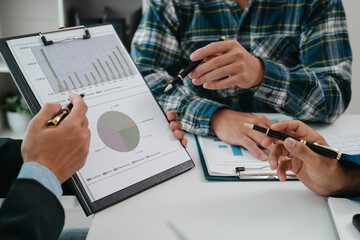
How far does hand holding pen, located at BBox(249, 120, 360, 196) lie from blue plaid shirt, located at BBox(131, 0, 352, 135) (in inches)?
11.8

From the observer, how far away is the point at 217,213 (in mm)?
526

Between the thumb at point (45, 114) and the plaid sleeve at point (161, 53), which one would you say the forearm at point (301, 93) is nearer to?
the plaid sleeve at point (161, 53)

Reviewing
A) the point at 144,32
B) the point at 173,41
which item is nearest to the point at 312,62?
the point at 173,41

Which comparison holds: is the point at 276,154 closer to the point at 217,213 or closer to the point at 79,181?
the point at 217,213

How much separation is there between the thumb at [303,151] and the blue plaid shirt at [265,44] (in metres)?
0.36

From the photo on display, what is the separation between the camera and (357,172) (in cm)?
58

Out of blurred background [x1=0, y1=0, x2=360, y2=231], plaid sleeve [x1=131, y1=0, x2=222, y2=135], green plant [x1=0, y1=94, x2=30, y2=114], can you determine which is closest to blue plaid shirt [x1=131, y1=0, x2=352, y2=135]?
plaid sleeve [x1=131, y1=0, x2=222, y2=135]

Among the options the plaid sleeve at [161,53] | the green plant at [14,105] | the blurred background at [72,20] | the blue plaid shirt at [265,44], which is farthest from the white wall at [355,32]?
the green plant at [14,105]

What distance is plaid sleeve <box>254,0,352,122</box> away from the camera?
0.86m

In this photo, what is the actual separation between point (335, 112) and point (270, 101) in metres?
0.21

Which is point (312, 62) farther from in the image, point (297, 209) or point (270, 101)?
point (297, 209)

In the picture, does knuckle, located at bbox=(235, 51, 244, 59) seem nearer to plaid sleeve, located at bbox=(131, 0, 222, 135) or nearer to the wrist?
the wrist

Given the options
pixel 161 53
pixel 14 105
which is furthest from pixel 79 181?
pixel 14 105

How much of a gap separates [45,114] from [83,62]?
20 centimetres
